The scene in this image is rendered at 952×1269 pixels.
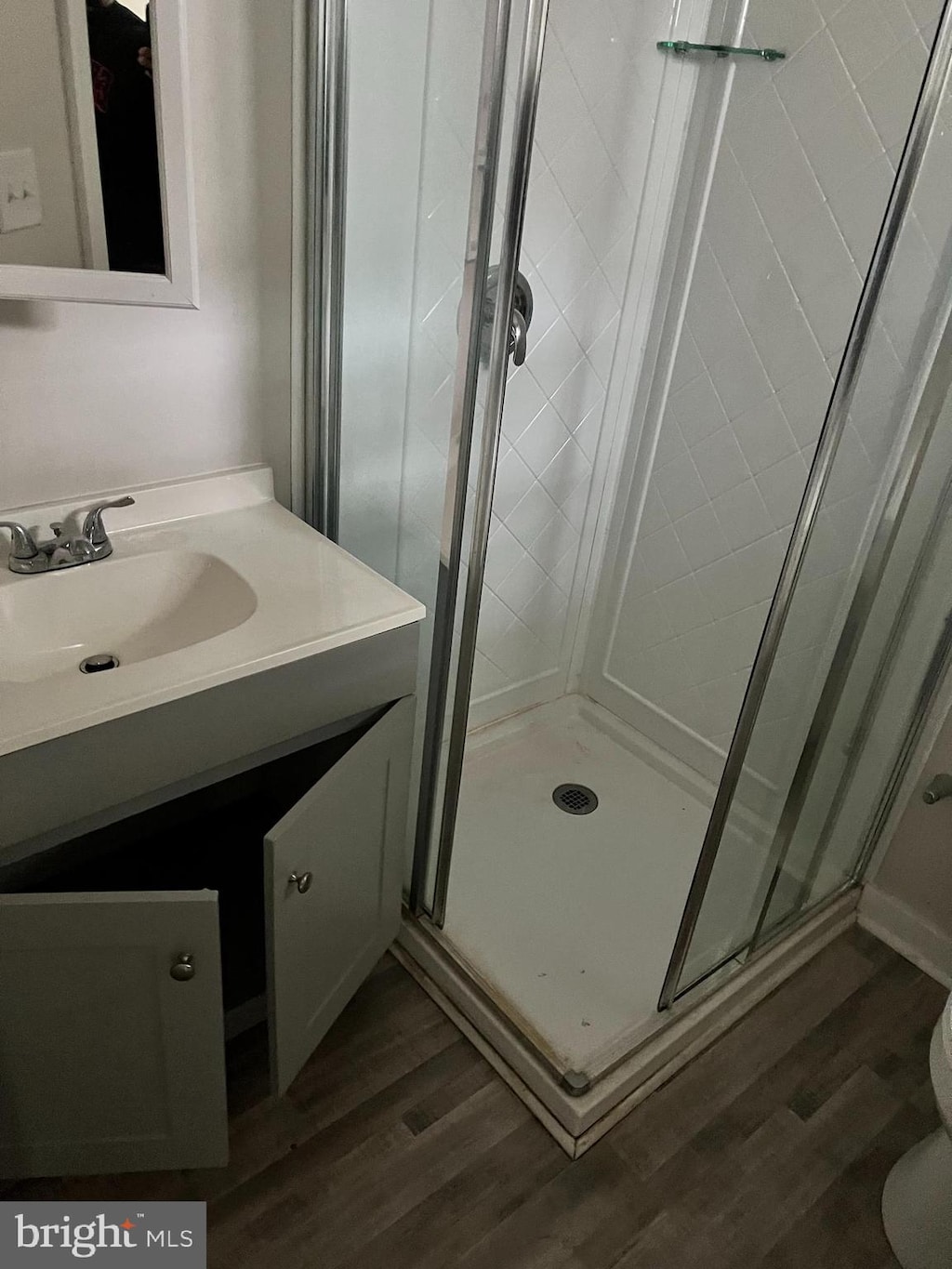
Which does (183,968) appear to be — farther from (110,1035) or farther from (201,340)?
(201,340)

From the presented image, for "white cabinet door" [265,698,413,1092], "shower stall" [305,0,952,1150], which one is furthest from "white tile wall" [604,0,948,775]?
"white cabinet door" [265,698,413,1092]

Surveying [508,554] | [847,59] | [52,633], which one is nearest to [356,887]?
[52,633]

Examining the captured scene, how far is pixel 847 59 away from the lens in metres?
1.61

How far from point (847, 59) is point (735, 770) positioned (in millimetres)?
1307

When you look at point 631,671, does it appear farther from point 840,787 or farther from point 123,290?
point 123,290

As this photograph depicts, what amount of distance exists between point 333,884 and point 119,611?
20.6 inches

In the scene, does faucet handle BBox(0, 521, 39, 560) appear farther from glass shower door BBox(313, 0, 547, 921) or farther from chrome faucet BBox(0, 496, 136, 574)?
glass shower door BBox(313, 0, 547, 921)

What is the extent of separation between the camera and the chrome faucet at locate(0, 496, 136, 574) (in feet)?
4.19

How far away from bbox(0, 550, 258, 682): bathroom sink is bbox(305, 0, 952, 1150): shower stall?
1.07 feet

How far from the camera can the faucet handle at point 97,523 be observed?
4.35ft

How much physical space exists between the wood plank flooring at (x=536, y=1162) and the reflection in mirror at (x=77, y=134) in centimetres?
131

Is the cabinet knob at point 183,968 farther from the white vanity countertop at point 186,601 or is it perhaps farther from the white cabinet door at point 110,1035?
the white vanity countertop at point 186,601

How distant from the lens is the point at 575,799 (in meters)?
2.17

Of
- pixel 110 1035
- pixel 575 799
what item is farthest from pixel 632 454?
pixel 110 1035
